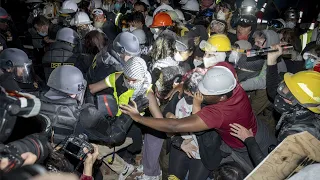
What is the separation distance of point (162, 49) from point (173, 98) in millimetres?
901

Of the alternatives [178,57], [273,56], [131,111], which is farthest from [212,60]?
[131,111]

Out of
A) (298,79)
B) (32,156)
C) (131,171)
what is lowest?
(131,171)

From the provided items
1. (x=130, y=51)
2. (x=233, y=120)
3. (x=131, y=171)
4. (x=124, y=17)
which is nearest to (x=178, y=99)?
(x=233, y=120)

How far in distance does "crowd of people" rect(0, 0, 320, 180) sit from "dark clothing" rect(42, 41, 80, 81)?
0.02 meters

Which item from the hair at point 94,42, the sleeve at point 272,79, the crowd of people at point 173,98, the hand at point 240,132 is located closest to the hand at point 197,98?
the crowd of people at point 173,98

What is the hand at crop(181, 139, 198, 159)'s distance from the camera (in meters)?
3.62

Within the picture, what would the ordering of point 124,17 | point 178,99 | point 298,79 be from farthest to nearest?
1. point 124,17
2. point 178,99
3. point 298,79

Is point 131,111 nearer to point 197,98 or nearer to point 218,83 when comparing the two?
point 197,98

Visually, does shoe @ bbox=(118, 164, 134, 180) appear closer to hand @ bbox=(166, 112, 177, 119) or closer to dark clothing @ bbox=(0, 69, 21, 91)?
hand @ bbox=(166, 112, 177, 119)

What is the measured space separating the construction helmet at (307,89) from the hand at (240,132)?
567 mm

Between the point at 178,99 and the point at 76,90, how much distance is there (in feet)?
4.06

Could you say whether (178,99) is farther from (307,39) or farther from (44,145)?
(307,39)

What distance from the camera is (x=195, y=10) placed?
29.8 ft

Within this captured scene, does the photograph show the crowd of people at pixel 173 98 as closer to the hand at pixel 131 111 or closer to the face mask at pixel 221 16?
the hand at pixel 131 111
